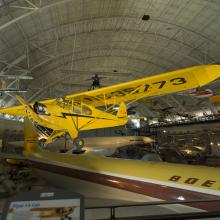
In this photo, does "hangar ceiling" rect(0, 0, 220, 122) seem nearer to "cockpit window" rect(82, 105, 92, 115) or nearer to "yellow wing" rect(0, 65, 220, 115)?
"yellow wing" rect(0, 65, 220, 115)

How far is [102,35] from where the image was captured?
21.2 meters

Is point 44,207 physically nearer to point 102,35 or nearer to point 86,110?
point 86,110

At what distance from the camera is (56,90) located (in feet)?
103

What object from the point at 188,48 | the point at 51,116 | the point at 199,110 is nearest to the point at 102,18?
the point at 188,48

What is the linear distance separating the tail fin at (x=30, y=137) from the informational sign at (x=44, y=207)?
1077cm

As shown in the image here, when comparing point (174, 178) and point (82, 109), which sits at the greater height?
point (82, 109)

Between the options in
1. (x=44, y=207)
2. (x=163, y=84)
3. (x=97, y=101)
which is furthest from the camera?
(x=97, y=101)

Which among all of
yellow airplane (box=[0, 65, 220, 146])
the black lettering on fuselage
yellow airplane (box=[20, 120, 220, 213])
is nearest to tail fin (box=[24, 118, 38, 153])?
yellow airplane (box=[0, 65, 220, 146])

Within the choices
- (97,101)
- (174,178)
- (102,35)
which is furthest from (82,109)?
(102,35)

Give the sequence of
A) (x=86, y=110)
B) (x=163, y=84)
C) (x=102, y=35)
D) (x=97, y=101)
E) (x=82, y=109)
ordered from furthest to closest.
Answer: (x=102, y=35) → (x=97, y=101) → (x=86, y=110) → (x=82, y=109) → (x=163, y=84)

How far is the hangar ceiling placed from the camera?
15.7 metres

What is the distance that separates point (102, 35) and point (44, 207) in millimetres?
21076

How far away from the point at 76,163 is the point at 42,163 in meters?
2.82

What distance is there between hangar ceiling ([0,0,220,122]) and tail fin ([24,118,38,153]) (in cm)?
475
